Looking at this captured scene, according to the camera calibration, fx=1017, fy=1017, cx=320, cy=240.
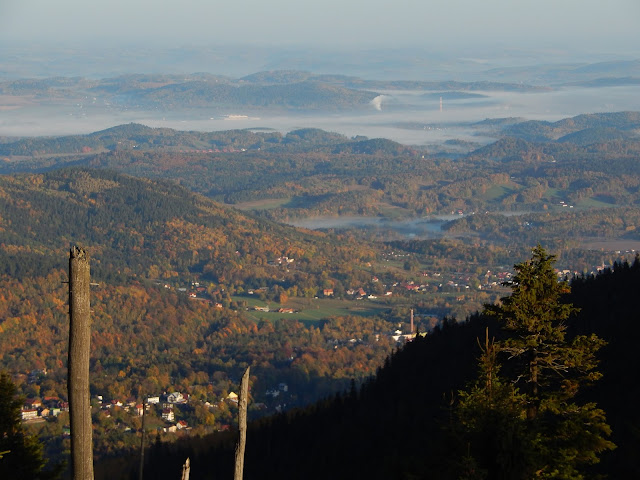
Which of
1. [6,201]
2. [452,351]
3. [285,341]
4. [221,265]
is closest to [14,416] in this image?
[452,351]

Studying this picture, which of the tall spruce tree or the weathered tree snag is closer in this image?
the weathered tree snag

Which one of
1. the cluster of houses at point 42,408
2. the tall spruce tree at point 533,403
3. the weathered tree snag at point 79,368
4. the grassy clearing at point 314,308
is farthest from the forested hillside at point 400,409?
the grassy clearing at point 314,308

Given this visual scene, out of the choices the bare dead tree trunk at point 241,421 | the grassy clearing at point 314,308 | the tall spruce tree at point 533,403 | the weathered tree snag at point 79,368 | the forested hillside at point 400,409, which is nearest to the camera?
the weathered tree snag at point 79,368

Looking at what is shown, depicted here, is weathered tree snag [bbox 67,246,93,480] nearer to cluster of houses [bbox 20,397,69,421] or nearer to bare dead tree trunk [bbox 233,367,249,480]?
bare dead tree trunk [bbox 233,367,249,480]

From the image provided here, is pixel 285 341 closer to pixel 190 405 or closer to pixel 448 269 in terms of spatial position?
pixel 190 405

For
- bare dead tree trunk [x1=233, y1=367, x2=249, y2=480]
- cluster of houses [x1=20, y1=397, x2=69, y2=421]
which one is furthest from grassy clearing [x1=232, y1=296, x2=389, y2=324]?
bare dead tree trunk [x1=233, y1=367, x2=249, y2=480]

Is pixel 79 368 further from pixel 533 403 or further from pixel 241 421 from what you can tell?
pixel 533 403

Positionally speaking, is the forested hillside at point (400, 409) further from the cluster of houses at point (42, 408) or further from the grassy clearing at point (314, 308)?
the grassy clearing at point (314, 308)

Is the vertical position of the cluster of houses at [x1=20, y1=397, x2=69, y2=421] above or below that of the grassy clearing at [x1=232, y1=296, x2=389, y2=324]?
above
